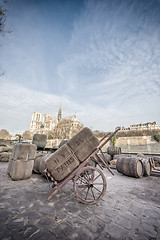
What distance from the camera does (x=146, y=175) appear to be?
6.52 m

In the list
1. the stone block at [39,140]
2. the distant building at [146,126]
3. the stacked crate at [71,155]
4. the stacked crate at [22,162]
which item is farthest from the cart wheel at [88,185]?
the distant building at [146,126]

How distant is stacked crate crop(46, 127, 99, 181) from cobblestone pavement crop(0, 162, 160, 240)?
76cm

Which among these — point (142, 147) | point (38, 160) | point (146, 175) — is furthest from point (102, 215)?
point (142, 147)

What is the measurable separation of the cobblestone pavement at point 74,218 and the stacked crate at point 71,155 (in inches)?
30.1

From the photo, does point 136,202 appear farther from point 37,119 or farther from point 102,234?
point 37,119

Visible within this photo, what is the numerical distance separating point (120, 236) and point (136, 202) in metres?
1.67

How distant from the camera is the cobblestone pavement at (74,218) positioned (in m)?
1.83

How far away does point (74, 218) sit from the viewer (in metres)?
2.27

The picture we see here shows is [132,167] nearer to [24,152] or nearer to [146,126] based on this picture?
[24,152]

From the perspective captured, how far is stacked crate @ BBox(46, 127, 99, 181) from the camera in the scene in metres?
2.90

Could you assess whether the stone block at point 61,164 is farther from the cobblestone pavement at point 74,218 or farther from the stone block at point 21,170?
the stone block at point 21,170

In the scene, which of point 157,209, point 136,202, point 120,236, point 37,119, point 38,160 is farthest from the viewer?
point 37,119

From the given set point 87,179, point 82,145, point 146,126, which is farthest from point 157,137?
point 82,145

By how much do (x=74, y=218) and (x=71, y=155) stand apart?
4.17 feet
